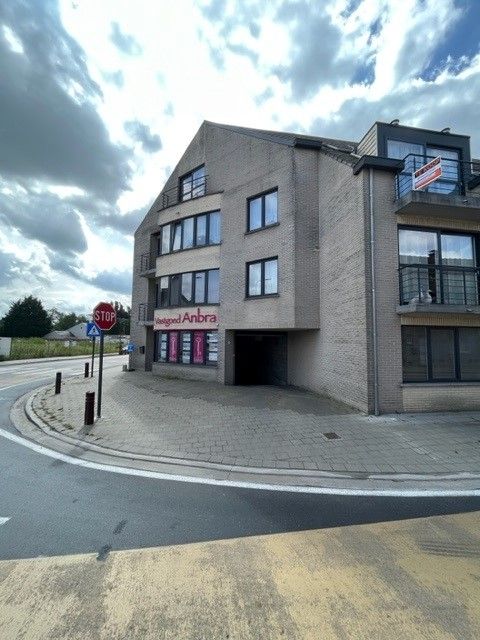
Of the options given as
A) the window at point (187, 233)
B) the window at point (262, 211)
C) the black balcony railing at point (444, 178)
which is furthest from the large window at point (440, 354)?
the window at point (187, 233)

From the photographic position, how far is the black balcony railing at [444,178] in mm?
9633

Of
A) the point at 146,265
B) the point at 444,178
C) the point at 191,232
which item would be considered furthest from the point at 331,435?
the point at 146,265

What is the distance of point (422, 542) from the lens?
3.46m

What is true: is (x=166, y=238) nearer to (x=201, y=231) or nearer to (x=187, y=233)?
(x=187, y=233)

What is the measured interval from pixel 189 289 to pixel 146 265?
574 cm

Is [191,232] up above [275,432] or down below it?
above

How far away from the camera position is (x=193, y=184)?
17562mm

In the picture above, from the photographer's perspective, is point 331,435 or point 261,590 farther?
point 331,435

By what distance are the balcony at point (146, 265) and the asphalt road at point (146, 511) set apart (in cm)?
1568

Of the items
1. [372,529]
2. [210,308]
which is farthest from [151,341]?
[372,529]

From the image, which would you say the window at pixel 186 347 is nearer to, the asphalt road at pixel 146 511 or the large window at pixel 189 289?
the large window at pixel 189 289

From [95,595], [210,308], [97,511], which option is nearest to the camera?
[95,595]

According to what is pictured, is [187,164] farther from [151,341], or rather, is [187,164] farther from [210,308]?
[151,341]

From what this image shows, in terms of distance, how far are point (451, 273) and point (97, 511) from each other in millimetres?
11121
